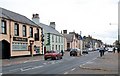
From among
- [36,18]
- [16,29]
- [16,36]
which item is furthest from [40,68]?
[36,18]

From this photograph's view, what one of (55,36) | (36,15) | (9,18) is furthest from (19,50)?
(55,36)

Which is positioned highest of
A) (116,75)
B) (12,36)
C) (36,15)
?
(36,15)

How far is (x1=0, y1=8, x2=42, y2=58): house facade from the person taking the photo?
43.5m

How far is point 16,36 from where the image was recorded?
153 ft

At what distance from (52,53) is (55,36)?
32.2 m

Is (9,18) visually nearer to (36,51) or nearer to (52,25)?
(36,51)

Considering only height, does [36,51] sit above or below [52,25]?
below

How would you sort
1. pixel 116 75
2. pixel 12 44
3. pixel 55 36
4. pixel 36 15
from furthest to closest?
pixel 55 36 → pixel 36 15 → pixel 12 44 → pixel 116 75

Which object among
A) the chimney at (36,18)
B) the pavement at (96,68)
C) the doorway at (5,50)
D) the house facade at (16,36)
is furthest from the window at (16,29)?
the pavement at (96,68)

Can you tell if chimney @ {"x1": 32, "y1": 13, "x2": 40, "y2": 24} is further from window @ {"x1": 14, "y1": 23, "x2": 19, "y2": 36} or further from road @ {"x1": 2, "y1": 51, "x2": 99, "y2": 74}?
road @ {"x1": 2, "y1": 51, "x2": 99, "y2": 74}

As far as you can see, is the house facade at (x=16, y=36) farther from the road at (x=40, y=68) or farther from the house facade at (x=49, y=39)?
the road at (x=40, y=68)

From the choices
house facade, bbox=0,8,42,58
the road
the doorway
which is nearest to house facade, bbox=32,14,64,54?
house facade, bbox=0,8,42,58

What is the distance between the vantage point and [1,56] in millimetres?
43125

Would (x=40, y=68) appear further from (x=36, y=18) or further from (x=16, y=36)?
(x=36, y=18)
